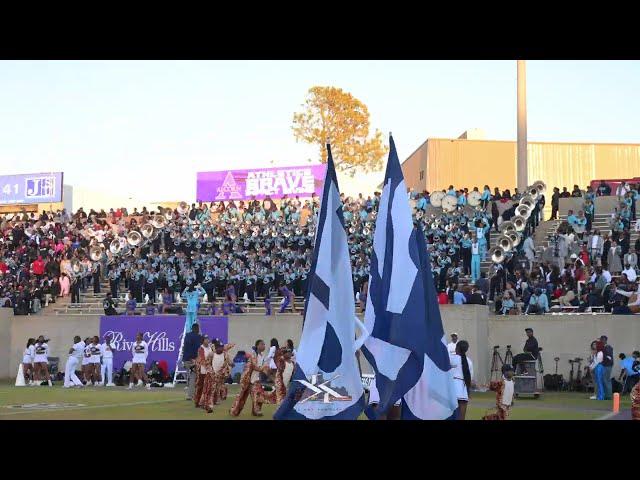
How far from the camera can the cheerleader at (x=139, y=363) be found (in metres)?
30.4

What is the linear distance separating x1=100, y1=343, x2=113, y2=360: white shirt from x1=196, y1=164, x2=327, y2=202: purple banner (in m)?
20.0

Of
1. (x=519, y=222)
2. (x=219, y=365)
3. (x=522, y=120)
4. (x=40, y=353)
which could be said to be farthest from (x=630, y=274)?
(x=40, y=353)

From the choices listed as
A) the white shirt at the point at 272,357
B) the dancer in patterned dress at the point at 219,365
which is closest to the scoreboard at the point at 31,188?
the white shirt at the point at 272,357

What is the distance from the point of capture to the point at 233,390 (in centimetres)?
2839

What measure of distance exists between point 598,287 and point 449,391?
14.0m

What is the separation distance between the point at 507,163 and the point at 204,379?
3965cm

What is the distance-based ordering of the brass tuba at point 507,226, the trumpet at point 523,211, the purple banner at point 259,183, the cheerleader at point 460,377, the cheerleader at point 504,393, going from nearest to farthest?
the cheerleader at point 460,377
the cheerleader at point 504,393
the brass tuba at point 507,226
the trumpet at point 523,211
the purple banner at point 259,183

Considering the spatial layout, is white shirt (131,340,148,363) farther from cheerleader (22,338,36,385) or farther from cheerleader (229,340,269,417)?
cheerleader (229,340,269,417)

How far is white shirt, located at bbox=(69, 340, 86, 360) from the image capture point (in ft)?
104

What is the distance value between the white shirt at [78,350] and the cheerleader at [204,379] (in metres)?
10.5

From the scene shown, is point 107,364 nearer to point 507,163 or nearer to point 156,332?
point 156,332

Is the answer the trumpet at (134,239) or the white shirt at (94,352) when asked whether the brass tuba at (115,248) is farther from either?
the white shirt at (94,352)

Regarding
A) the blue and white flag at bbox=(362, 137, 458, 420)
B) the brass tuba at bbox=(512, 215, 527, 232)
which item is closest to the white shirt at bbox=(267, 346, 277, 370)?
the blue and white flag at bbox=(362, 137, 458, 420)

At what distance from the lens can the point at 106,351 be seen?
32.4 meters
